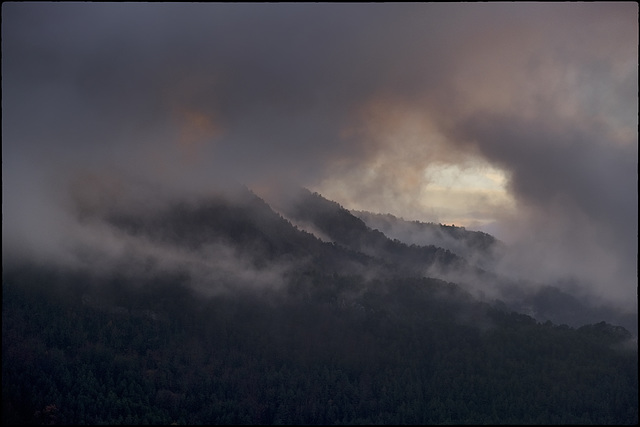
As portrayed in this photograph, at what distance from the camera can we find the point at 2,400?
192000 millimetres

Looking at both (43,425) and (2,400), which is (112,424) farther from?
(2,400)

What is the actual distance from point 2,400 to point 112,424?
1202 inches

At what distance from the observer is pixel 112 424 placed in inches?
7721

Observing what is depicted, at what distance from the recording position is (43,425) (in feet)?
630

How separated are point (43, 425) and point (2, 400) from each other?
13.3 meters

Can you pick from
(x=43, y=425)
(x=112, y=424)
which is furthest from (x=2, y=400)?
(x=112, y=424)

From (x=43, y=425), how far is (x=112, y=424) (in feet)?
60.3
